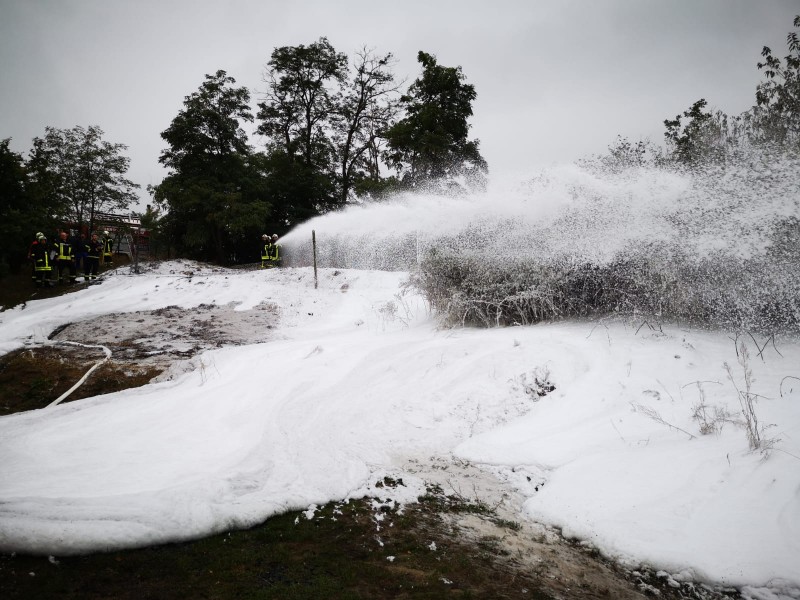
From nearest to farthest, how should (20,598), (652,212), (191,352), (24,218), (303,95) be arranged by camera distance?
(20,598), (652,212), (191,352), (24,218), (303,95)

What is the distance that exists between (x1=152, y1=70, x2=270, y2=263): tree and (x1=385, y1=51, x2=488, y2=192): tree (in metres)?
9.00

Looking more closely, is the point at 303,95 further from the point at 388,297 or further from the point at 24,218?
the point at 388,297

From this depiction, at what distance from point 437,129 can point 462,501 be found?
22.8 metres

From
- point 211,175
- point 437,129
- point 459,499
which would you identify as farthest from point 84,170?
point 459,499

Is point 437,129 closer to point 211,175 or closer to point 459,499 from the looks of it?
point 211,175

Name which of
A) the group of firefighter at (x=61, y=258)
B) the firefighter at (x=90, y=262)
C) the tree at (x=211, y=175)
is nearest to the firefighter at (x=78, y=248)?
the group of firefighter at (x=61, y=258)

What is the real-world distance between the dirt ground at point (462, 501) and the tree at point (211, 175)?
15.9 metres

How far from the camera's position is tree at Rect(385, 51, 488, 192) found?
74.1 feet

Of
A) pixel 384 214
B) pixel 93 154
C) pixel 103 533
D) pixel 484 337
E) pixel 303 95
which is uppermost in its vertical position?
pixel 303 95

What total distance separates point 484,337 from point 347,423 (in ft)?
7.91

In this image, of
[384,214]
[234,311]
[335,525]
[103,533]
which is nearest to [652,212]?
[335,525]

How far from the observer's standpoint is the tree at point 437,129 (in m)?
22.6

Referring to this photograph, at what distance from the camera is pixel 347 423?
4.16m

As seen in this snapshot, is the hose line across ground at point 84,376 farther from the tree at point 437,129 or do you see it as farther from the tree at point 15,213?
the tree at point 437,129
